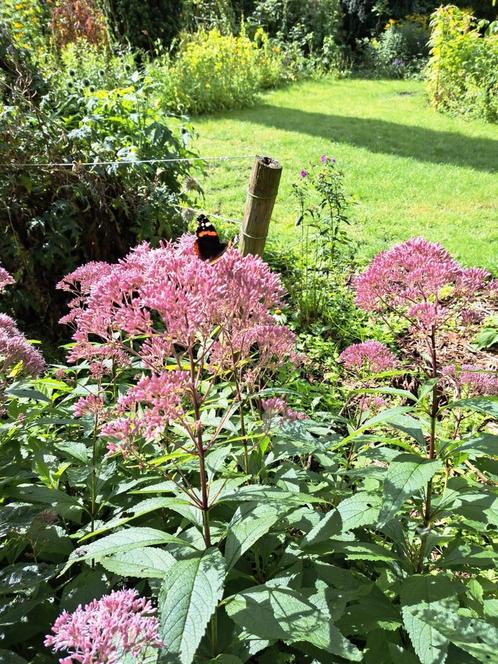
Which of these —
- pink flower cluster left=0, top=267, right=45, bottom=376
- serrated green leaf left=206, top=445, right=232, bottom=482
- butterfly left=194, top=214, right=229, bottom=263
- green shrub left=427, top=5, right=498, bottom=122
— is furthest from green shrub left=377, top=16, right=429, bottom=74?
serrated green leaf left=206, top=445, right=232, bottom=482

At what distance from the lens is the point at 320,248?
4.74m

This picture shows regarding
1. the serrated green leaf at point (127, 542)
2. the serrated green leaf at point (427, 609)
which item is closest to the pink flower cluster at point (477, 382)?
the serrated green leaf at point (427, 609)

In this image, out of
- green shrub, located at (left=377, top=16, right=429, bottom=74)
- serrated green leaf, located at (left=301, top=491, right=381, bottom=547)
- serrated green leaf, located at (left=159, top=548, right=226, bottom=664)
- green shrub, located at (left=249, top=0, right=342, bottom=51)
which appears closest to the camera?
serrated green leaf, located at (left=159, top=548, right=226, bottom=664)

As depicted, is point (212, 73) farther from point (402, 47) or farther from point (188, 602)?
point (188, 602)

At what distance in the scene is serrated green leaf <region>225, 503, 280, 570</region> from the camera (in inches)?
52.1

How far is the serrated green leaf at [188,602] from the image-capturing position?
111 cm

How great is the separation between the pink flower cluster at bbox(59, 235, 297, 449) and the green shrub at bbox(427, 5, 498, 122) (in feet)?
32.9

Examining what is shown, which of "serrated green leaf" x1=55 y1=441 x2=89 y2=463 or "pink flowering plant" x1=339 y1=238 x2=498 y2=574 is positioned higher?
"pink flowering plant" x1=339 y1=238 x2=498 y2=574

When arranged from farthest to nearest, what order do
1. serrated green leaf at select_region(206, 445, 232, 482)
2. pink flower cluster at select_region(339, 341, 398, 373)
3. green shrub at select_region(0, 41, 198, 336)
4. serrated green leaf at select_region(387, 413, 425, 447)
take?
green shrub at select_region(0, 41, 198, 336) < pink flower cluster at select_region(339, 341, 398, 373) < serrated green leaf at select_region(387, 413, 425, 447) < serrated green leaf at select_region(206, 445, 232, 482)

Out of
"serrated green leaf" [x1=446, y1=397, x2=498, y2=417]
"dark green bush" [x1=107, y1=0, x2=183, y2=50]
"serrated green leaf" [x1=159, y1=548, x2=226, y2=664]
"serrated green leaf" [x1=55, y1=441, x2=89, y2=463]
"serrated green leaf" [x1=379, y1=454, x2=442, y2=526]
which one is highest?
"dark green bush" [x1=107, y1=0, x2=183, y2=50]

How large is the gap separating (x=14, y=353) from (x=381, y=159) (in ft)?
24.0

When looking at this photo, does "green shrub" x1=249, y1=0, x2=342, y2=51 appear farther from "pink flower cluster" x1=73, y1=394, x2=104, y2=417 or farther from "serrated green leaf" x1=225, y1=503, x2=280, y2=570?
"serrated green leaf" x1=225, y1=503, x2=280, y2=570

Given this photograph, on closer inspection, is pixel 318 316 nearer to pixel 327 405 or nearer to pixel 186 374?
pixel 327 405

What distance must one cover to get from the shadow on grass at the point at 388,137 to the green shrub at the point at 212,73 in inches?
22.7
